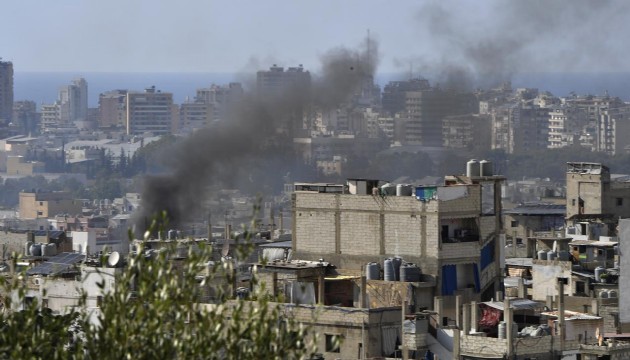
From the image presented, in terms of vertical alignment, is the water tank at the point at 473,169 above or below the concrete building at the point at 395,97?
below

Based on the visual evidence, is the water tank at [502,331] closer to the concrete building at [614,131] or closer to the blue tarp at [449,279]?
the blue tarp at [449,279]

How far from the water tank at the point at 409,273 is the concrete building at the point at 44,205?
10844 cm

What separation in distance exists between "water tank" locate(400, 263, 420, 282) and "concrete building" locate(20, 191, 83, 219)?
108437 millimetres

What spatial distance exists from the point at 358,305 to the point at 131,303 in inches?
544

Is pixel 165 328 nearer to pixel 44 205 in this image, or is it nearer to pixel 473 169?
pixel 473 169

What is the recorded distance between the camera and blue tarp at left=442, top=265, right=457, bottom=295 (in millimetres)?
37188

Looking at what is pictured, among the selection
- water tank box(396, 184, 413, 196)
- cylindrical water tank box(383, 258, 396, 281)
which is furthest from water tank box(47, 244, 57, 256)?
cylindrical water tank box(383, 258, 396, 281)

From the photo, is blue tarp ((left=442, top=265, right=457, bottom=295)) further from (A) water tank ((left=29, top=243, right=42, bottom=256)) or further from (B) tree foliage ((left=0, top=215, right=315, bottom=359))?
(B) tree foliage ((left=0, top=215, right=315, bottom=359))

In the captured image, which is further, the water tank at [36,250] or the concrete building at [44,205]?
the concrete building at [44,205]

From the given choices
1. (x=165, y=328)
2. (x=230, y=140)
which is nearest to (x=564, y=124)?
(x=230, y=140)

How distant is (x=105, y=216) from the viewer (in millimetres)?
139875

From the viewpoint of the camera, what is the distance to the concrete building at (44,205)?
147 metres

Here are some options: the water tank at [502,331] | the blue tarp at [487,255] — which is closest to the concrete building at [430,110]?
the blue tarp at [487,255]

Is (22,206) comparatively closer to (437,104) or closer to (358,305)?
(437,104)
